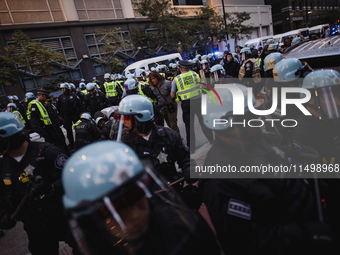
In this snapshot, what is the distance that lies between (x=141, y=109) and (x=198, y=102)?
263cm

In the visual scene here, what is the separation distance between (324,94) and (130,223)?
195 centimetres

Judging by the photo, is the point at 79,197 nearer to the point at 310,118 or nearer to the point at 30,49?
the point at 310,118

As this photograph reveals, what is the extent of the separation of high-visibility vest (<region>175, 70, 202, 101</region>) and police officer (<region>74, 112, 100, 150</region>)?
6.72 ft

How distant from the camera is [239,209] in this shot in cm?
112

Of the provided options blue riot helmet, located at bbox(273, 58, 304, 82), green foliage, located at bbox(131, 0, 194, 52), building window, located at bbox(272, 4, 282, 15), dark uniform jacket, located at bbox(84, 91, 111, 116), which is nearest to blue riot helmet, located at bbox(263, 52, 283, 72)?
blue riot helmet, located at bbox(273, 58, 304, 82)

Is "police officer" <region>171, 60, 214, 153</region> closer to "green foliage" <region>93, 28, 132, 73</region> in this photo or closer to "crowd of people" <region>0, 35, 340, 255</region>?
"crowd of people" <region>0, 35, 340, 255</region>

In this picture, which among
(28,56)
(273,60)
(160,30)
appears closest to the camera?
(273,60)

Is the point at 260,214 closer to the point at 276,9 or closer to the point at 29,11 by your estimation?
the point at 29,11

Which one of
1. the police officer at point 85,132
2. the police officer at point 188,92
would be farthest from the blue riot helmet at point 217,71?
the police officer at point 85,132

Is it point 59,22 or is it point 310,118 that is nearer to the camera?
point 310,118

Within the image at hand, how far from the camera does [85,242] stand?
0.98 metres

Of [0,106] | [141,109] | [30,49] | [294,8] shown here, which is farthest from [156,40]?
[294,8]

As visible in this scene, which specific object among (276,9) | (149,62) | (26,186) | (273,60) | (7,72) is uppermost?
(276,9)

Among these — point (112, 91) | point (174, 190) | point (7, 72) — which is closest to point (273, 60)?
point (174, 190)
